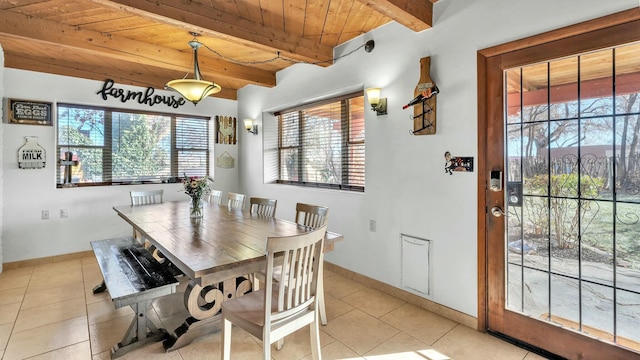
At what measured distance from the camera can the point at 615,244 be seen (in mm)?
1846

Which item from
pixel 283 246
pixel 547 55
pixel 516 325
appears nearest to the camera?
pixel 283 246

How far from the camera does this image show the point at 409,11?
7.93 ft

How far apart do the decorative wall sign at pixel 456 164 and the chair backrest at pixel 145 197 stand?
3.73 metres

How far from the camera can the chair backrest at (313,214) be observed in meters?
2.62

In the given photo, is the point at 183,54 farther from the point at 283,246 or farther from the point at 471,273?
the point at 471,273

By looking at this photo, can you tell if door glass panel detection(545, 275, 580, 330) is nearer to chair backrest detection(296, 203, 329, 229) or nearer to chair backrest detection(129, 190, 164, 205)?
chair backrest detection(296, 203, 329, 229)

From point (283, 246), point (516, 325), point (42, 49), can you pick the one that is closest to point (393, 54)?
point (283, 246)

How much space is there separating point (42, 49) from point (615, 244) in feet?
18.7

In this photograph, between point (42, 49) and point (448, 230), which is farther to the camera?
point (42, 49)

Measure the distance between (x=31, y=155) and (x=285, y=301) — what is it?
4.21m

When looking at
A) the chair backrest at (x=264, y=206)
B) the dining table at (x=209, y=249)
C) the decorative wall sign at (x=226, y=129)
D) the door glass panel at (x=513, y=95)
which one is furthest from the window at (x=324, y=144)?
the door glass panel at (x=513, y=95)

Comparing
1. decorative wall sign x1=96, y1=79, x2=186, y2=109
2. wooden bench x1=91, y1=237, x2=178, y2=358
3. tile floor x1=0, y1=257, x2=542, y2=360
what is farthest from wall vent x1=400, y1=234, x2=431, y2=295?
decorative wall sign x1=96, y1=79, x2=186, y2=109

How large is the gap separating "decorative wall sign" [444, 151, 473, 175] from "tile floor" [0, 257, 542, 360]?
128 cm

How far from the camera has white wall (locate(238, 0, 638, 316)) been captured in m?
2.29
